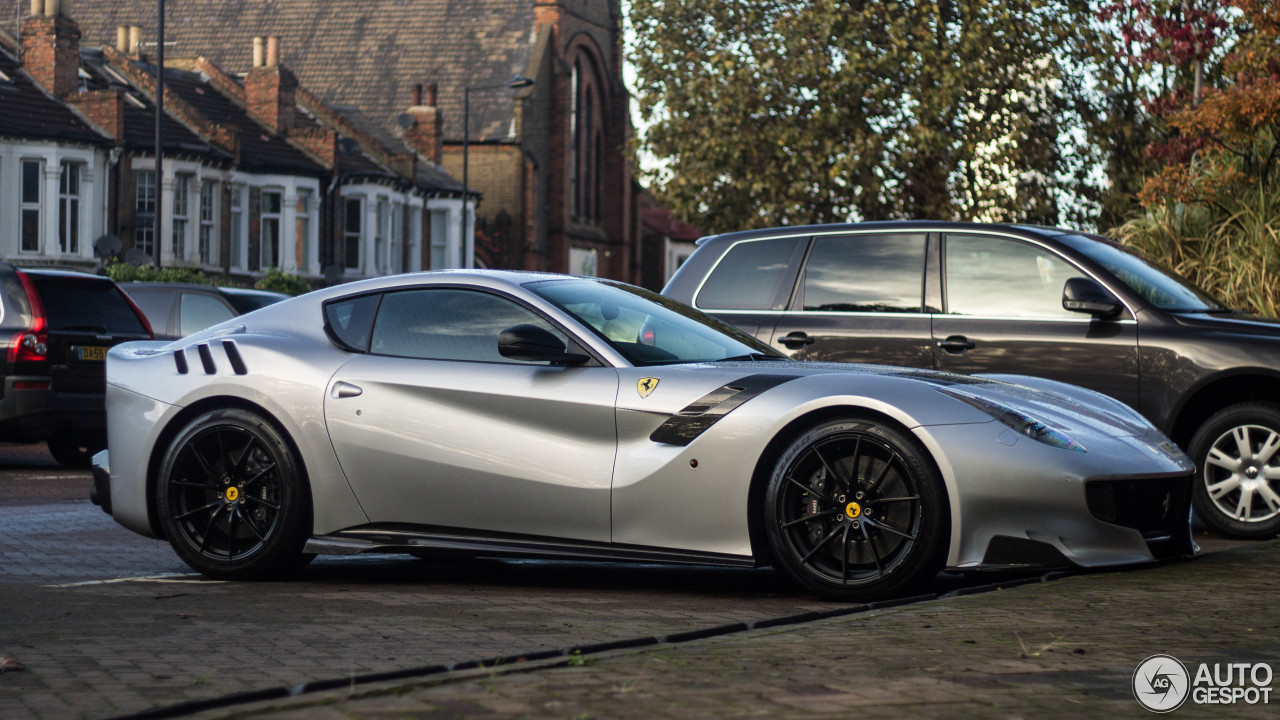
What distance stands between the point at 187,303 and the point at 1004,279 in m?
10.8

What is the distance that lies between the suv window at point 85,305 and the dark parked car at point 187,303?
9.49ft

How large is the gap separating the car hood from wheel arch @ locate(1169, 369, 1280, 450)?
190 cm

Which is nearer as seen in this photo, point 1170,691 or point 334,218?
point 1170,691

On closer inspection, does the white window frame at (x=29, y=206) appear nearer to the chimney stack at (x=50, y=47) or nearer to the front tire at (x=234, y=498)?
the chimney stack at (x=50, y=47)

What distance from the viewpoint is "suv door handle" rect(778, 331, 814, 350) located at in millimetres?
9469

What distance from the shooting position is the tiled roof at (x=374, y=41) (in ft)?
198

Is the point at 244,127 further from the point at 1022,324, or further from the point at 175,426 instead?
the point at 175,426

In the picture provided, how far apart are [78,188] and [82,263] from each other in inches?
71.4

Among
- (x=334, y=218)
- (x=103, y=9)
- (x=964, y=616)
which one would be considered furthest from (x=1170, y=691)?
(x=103, y=9)

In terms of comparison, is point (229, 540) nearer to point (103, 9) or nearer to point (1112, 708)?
point (1112, 708)

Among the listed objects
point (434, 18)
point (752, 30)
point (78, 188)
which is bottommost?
point (78, 188)

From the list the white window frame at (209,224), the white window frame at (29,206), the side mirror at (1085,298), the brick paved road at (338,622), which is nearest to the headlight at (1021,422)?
the brick paved road at (338,622)

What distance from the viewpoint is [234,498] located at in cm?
705

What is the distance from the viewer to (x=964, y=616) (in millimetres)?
5523
